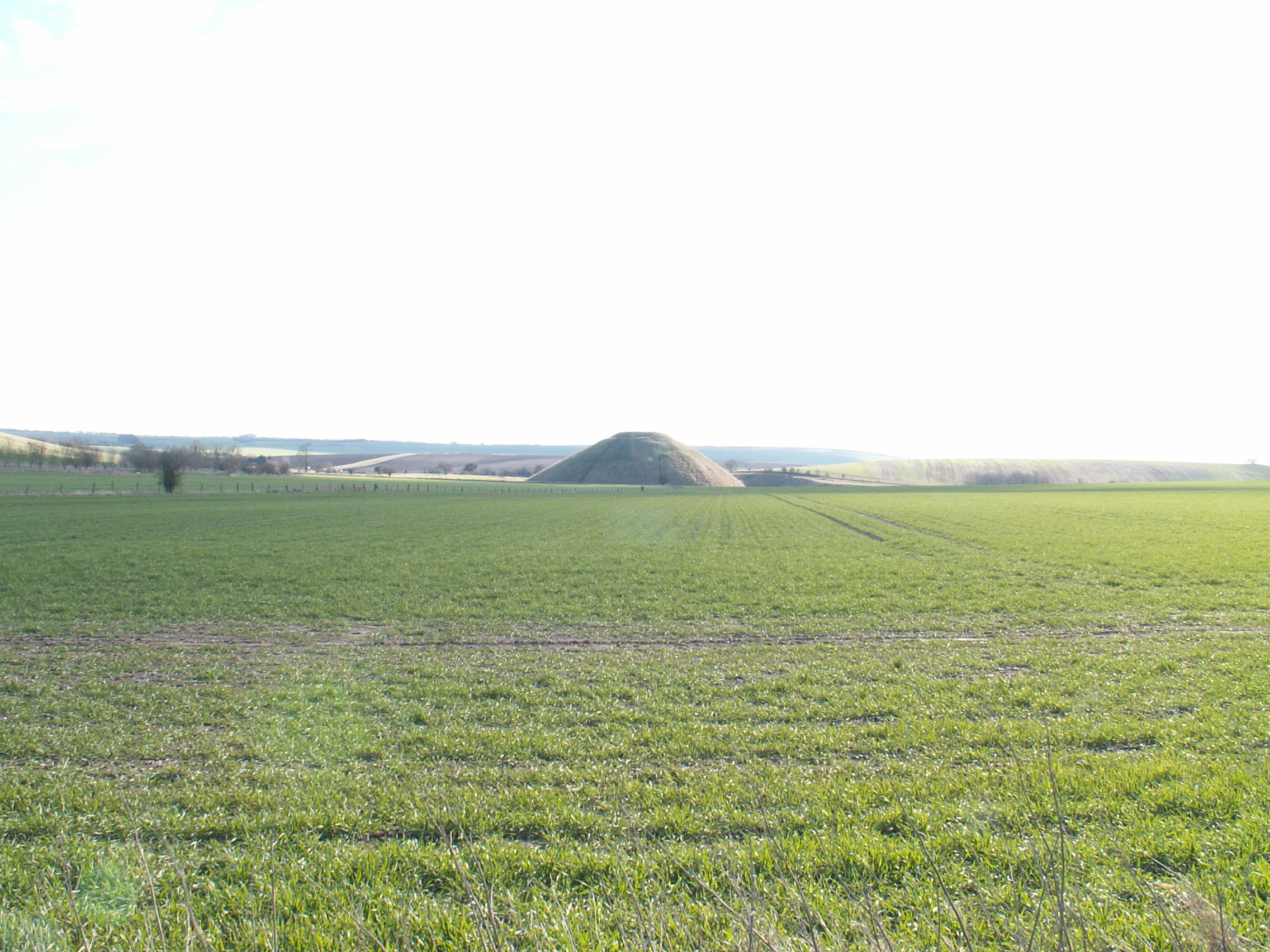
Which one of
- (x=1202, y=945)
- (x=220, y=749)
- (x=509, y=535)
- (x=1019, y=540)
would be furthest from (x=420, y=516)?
(x=1202, y=945)

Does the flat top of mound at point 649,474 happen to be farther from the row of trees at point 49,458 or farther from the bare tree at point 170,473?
the row of trees at point 49,458

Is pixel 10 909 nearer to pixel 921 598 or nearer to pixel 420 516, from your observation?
pixel 921 598

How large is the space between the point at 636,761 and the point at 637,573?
1730cm

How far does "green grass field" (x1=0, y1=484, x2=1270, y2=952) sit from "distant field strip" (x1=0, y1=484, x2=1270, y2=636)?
263 millimetres

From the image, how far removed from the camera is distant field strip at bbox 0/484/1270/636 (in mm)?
17797

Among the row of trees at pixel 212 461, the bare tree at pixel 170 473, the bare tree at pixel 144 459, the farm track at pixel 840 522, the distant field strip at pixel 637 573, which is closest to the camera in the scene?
the distant field strip at pixel 637 573

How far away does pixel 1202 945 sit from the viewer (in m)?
3.91

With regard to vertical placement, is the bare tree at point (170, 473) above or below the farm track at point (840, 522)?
above

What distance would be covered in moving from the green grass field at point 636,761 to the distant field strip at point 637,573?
0.26 meters

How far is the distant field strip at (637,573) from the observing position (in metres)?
17.8

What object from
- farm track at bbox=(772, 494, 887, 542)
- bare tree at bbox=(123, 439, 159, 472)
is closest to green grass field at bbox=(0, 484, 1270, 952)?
farm track at bbox=(772, 494, 887, 542)

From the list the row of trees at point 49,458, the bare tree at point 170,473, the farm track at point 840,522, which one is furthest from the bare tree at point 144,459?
the farm track at point 840,522

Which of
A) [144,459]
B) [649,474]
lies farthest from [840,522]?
[144,459]

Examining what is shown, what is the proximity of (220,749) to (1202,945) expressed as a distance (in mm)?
10565
